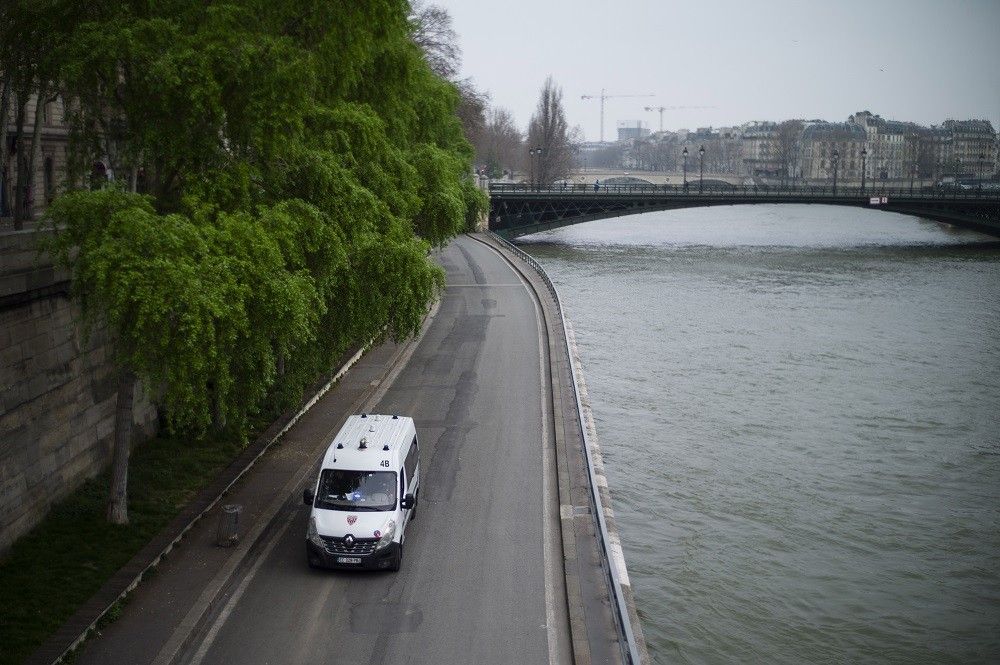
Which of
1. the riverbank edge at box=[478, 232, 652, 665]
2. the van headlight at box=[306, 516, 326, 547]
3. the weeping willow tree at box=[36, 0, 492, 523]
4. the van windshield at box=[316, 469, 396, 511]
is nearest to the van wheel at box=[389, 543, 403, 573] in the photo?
the van windshield at box=[316, 469, 396, 511]

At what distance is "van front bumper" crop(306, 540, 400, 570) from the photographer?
1694 cm

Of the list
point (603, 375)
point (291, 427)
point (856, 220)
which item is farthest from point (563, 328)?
point (856, 220)

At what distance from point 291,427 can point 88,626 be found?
1115 cm

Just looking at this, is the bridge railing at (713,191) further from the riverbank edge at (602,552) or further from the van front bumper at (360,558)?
the van front bumper at (360,558)

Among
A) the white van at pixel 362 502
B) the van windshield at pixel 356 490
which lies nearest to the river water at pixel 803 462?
the white van at pixel 362 502

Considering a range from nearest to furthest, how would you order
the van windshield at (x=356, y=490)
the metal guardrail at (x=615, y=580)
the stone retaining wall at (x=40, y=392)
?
the metal guardrail at (x=615, y=580) < the van windshield at (x=356, y=490) < the stone retaining wall at (x=40, y=392)

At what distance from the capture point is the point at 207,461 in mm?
23078

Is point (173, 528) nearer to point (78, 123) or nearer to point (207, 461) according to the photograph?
point (207, 461)

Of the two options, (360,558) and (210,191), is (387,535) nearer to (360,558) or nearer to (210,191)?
(360,558)

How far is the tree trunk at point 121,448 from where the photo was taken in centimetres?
1800

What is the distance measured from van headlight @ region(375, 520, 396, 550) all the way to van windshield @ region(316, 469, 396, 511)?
1.45ft

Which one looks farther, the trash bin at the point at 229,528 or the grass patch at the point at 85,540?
the trash bin at the point at 229,528

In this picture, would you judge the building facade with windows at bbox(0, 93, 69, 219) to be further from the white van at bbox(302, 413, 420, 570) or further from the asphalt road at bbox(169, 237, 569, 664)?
the white van at bbox(302, 413, 420, 570)

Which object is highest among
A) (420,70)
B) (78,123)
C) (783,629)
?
(420,70)
